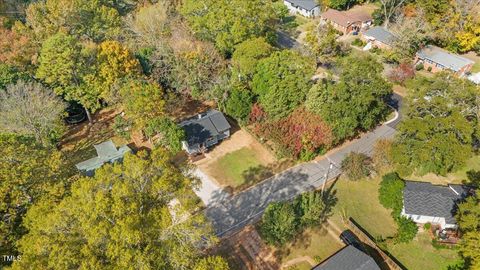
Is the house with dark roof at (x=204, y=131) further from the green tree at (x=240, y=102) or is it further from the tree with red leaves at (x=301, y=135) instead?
the tree with red leaves at (x=301, y=135)

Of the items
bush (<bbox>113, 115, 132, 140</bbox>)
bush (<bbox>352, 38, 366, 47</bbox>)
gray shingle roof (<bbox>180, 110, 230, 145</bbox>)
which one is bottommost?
bush (<bbox>352, 38, 366, 47</bbox>)

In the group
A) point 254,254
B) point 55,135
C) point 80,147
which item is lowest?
point 254,254

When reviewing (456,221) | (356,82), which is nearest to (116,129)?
(356,82)

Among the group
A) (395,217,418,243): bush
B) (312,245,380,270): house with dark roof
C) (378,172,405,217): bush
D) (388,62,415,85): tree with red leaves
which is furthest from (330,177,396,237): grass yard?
(388,62,415,85): tree with red leaves

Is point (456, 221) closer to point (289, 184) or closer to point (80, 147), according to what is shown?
point (289, 184)

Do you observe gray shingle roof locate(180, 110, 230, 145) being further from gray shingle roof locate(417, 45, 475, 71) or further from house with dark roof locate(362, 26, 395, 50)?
gray shingle roof locate(417, 45, 475, 71)

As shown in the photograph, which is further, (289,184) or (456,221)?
(289,184)
